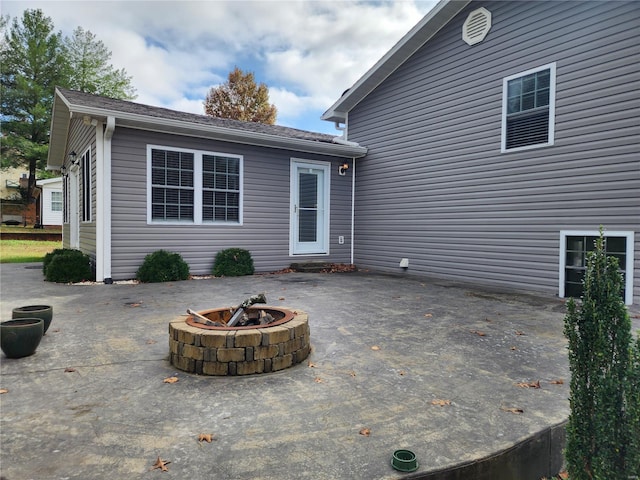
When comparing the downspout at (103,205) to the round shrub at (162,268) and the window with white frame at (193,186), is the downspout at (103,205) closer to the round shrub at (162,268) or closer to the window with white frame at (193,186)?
the round shrub at (162,268)

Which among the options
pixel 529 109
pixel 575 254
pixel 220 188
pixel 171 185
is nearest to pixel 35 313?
pixel 171 185

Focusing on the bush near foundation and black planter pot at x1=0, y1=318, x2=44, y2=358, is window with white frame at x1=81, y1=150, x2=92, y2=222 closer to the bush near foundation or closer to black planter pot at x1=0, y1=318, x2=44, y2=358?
black planter pot at x1=0, y1=318, x2=44, y2=358

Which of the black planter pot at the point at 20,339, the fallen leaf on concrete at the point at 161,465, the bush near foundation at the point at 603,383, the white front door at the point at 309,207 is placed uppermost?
the white front door at the point at 309,207

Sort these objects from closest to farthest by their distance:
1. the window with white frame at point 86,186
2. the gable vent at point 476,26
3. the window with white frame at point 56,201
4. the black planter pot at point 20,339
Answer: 1. the black planter pot at point 20,339
2. the gable vent at point 476,26
3. the window with white frame at point 86,186
4. the window with white frame at point 56,201

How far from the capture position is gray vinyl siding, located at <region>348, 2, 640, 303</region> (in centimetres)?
538

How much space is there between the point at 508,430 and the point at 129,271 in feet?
23.0

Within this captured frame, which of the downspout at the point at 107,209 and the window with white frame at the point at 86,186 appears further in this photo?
the window with white frame at the point at 86,186

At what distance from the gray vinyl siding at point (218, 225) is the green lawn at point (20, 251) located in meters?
6.68

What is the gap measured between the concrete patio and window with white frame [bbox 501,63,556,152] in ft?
10.9

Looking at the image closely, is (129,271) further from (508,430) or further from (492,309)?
(508,430)

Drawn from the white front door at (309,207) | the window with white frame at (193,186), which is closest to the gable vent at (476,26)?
the white front door at (309,207)

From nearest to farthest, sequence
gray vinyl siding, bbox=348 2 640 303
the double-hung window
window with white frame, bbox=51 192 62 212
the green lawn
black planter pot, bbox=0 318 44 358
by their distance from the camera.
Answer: black planter pot, bbox=0 318 44 358
gray vinyl siding, bbox=348 2 640 303
the double-hung window
the green lawn
window with white frame, bbox=51 192 62 212

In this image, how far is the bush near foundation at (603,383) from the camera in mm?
1399

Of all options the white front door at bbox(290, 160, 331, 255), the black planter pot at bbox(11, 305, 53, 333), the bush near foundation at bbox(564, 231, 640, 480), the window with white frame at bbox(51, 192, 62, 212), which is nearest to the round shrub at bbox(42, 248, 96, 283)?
the black planter pot at bbox(11, 305, 53, 333)
